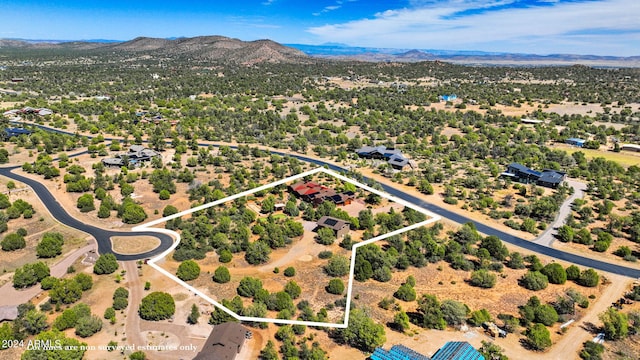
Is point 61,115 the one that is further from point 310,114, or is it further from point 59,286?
point 59,286

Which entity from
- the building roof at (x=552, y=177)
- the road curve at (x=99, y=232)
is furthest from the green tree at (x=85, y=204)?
the building roof at (x=552, y=177)

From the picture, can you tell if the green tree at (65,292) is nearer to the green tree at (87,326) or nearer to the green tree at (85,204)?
the green tree at (87,326)

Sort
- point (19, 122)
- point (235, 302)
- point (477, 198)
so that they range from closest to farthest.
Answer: point (235, 302)
point (477, 198)
point (19, 122)

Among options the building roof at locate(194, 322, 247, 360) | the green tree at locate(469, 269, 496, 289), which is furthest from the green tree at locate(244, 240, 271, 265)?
the green tree at locate(469, 269, 496, 289)

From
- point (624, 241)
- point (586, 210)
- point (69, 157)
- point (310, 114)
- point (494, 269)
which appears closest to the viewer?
point (494, 269)

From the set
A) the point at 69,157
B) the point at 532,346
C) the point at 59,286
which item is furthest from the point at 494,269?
the point at 69,157

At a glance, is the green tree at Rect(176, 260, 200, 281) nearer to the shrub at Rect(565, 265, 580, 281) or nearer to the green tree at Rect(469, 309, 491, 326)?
the green tree at Rect(469, 309, 491, 326)

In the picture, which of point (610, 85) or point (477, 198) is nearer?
point (477, 198)
